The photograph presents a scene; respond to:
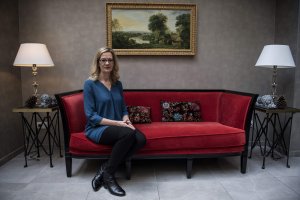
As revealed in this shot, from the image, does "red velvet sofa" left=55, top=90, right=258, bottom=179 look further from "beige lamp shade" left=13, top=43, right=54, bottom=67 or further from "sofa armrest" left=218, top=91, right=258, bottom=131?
"beige lamp shade" left=13, top=43, right=54, bottom=67

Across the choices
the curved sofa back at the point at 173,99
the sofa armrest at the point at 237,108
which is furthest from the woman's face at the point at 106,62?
the sofa armrest at the point at 237,108

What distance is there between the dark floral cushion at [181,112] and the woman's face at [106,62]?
3.12ft

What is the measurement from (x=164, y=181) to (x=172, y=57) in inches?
66.1

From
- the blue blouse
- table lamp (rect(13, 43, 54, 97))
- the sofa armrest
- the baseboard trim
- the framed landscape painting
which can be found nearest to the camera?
the blue blouse

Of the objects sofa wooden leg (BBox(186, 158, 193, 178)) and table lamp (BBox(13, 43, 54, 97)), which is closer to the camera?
sofa wooden leg (BBox(186, 158, 193, 178))

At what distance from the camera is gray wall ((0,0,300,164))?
130 inches

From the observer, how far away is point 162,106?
3.16m

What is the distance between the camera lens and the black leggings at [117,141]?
2.26 m

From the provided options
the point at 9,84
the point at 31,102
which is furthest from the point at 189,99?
the point at 9,84

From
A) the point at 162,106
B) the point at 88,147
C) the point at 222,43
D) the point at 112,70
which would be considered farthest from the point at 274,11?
the point at 88,147

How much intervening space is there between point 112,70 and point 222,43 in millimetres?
1674

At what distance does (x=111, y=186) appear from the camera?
2.22m

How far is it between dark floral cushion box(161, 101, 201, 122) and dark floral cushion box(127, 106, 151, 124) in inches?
9.2

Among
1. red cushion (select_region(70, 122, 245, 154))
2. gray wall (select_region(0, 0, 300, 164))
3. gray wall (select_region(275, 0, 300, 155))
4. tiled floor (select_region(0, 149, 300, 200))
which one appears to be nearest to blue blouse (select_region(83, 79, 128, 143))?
red cushion (select_region(70, 122, 245, 154))
